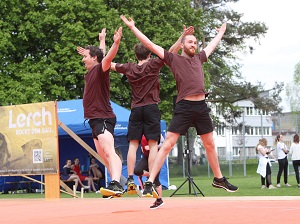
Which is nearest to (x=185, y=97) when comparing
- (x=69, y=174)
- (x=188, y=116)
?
(x=188, y=116)

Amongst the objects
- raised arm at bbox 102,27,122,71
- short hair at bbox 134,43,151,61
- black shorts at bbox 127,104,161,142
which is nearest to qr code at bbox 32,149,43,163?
black shorts at bbox 127,104,161,142

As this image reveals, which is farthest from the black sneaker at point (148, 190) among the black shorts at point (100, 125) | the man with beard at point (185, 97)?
the black shorts at point (100, 125)

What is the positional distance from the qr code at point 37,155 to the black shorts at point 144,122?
26.0ft

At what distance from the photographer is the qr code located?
17.5m

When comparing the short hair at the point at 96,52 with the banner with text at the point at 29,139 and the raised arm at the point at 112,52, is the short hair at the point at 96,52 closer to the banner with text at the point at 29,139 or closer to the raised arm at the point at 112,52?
the raised arm at the point at 112,52

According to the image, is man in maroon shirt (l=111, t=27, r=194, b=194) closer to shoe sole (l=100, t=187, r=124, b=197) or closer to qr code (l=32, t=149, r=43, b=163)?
shoe sole (l=100, t=187, r=124, b=197)

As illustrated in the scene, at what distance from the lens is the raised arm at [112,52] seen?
9055 millimetres

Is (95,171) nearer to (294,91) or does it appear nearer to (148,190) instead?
(148,190)

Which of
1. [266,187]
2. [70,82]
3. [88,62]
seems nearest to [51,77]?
[70,82]

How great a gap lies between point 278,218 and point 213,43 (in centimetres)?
317

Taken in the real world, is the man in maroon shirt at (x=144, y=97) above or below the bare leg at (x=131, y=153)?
above

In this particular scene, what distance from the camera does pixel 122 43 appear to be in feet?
122

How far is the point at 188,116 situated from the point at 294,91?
3125 inches

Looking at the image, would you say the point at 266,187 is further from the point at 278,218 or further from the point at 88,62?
the point at 278,218
